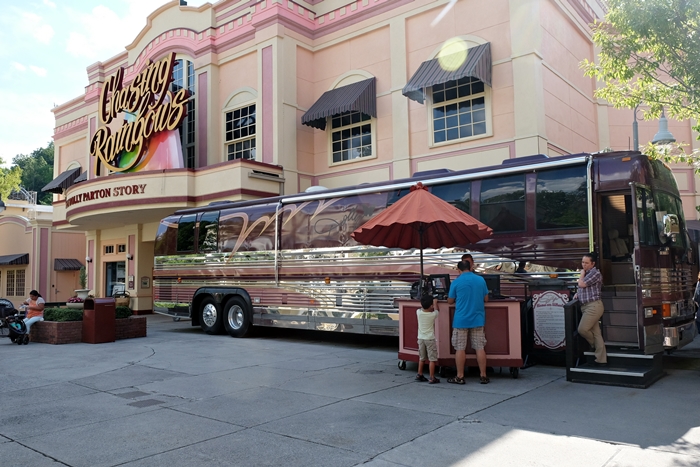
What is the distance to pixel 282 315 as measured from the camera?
46.1 ft

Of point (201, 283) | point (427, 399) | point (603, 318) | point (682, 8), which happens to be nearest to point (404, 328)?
point (427, 399)

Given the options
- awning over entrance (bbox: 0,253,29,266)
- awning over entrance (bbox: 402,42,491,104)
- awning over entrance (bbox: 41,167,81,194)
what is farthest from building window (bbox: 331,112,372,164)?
awning over entrance (bbox: 0,253,29,266)

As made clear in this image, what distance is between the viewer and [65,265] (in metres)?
32.7

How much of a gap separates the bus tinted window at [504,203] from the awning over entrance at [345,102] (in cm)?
836

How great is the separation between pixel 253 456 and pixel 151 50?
23439mm

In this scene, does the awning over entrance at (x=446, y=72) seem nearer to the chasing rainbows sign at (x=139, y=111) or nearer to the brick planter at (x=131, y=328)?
the chasing rainbows sign at (x=139, y=111)

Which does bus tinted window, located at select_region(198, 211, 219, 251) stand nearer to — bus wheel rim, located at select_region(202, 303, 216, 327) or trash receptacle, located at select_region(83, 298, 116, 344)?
bus wheel rim, located at select_region(202, 303, 216, 327)

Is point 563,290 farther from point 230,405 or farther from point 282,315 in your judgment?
point 282,315

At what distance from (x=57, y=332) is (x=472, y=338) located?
10062 mm

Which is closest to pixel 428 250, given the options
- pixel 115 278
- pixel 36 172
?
pixel 115 278

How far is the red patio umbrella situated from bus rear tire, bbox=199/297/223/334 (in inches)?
281

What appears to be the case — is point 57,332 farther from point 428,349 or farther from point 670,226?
point 670,226

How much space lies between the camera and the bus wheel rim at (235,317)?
50.0 feet

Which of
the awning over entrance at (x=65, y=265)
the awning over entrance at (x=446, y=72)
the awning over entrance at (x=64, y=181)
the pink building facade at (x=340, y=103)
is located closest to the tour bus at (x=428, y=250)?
the pink building facade at (x=340, y=103)
